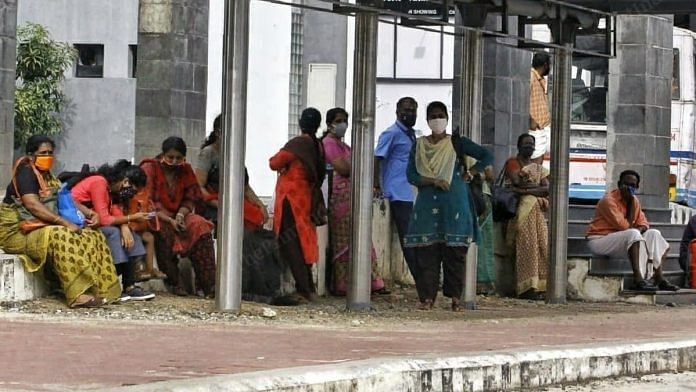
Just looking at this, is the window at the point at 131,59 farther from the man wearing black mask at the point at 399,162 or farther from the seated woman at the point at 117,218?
the seated woman at the point at 117,218

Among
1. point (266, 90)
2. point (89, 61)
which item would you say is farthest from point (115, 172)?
point (89, 61)

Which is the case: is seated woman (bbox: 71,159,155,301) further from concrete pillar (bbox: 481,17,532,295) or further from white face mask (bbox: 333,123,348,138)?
concrete pillar (bbox: 481,17,532,295)

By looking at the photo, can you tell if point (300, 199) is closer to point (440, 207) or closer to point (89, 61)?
point (440, 207)

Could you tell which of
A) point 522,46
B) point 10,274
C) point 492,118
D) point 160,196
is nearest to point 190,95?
point 492,118

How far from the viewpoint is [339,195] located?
15.8m

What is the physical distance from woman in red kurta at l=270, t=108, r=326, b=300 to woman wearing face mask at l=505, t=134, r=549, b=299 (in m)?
3.04

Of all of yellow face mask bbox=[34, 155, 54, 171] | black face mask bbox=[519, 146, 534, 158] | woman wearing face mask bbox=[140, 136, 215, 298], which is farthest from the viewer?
black face mask bbox=[519, 146, 534, 158]

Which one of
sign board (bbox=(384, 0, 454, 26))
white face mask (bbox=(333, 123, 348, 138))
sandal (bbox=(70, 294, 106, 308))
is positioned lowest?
sandal (bbox=(70, 294, 106, 308))

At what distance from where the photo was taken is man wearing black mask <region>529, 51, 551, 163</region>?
1925 centimetres

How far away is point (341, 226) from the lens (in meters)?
15.8

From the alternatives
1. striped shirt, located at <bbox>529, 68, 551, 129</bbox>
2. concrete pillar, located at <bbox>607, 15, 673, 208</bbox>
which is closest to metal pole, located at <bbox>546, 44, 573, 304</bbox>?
striped shirt, located at <bbox>529, 68, 551, 129</bbox>

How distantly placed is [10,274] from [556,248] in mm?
5797

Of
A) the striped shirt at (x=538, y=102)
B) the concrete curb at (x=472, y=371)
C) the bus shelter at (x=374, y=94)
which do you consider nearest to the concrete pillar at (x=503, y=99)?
the striped shirt at (x=538, y=102)

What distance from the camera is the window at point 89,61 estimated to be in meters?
41.8
